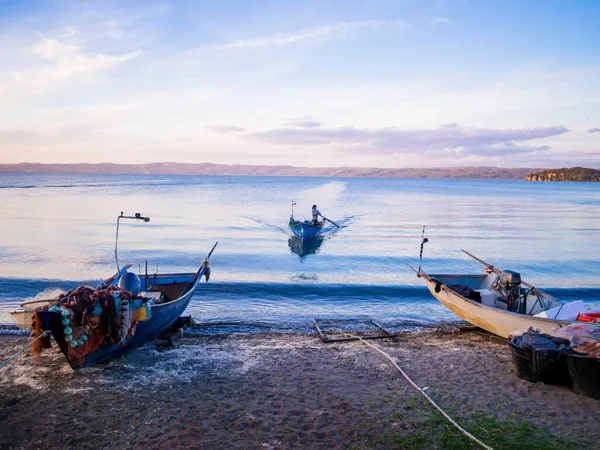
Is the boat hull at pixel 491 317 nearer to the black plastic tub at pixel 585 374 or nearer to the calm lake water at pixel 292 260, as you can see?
the black plastic tub at pixel 585 374

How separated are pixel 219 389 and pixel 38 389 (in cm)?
285

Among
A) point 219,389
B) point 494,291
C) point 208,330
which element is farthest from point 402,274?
point 219,389

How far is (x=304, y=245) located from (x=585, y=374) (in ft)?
69.8

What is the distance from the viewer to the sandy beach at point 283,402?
612 centimetres

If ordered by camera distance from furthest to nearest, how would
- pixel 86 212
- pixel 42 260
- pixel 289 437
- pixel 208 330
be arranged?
pixel 86 212 → pixel 42 260 → pixel 208 330 → pixel 289 437

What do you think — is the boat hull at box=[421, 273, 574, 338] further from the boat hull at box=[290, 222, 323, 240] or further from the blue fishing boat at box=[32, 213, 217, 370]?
the boat hull at box=[290, 222, 323, 240]

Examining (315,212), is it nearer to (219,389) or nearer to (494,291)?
(494,291)

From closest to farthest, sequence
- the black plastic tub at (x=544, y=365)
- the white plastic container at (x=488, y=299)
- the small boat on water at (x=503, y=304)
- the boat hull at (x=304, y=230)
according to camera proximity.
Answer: the black plastic tub at (x=544, y=365)
the small boat on water at (x=503, y=304)
the white plastic container at (x=488, y=299)
the boat hull at (x=304, y=230)

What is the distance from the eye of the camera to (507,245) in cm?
2952

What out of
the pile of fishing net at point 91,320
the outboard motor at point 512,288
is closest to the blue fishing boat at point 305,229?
the outboard motor at point 512,288

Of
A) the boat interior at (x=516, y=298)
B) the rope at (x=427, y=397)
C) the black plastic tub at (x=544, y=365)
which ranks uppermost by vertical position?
the boat interior at (x=516, y=298)

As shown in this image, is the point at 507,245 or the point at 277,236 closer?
the point at 507,245

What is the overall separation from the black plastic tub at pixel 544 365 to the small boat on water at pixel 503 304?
1210 mm

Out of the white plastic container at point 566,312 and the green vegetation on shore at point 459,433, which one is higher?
the white plastic container at point 566,312
